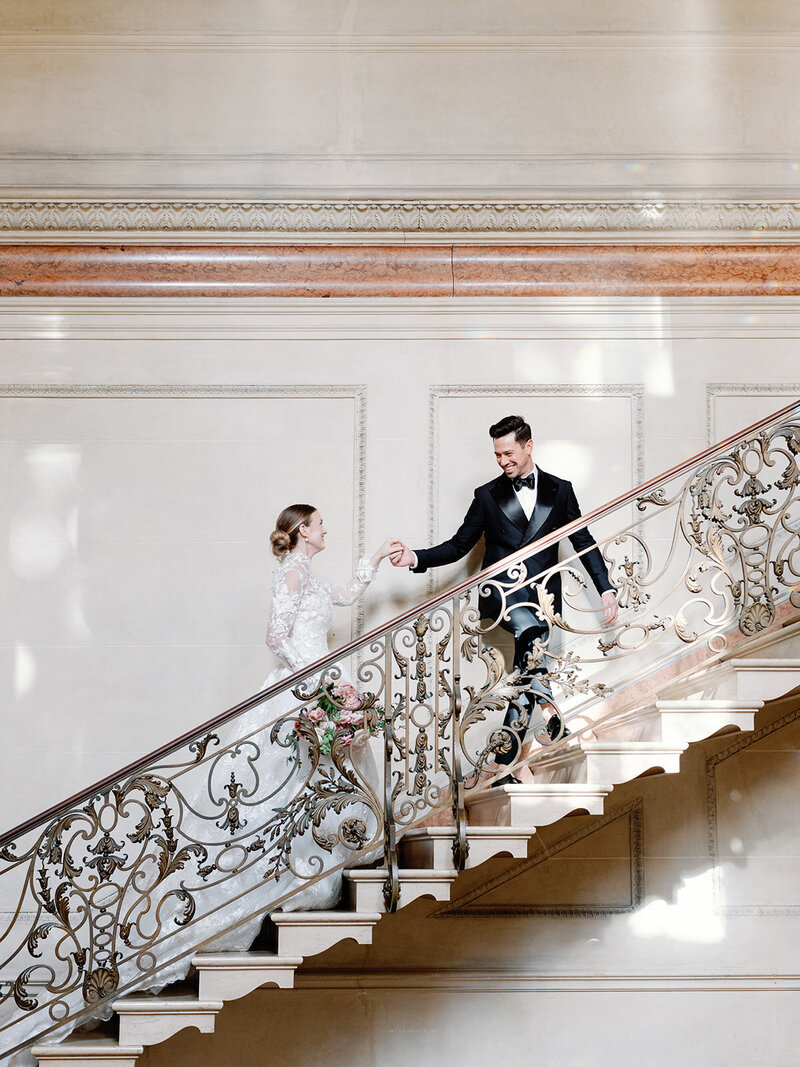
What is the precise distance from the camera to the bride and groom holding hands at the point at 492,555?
5.93 meters

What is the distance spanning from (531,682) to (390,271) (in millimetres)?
3383

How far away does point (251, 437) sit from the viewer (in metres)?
7.63

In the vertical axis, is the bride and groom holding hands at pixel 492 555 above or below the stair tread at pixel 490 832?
above

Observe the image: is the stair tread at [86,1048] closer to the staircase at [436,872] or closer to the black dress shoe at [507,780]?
the staircase at [436,872]

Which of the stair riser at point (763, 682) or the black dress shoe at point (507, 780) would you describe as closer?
the stair riser at point (763, 682)

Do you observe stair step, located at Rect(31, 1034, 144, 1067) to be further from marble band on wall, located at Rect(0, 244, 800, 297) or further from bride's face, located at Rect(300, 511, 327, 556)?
marble band on wall, located at Rect(0, 244, 800, 297)

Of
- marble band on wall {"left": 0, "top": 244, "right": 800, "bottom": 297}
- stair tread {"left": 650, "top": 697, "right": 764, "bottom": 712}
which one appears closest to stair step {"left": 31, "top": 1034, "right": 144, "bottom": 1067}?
stair tread {"left": 650, "top": 697, "right": 764, "bottom": 712}

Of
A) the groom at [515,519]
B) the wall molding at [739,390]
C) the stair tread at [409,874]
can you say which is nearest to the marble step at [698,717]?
the groom at [515,519]

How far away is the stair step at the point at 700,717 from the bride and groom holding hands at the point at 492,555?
545mm

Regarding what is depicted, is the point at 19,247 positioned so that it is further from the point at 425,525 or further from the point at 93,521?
the point at 425,525

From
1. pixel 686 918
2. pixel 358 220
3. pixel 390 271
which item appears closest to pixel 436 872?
pixel 686 918

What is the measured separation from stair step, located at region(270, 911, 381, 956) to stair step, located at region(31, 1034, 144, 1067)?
2.55ft

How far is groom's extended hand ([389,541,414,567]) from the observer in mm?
6516

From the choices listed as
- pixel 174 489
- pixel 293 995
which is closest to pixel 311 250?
pixel 174 489
